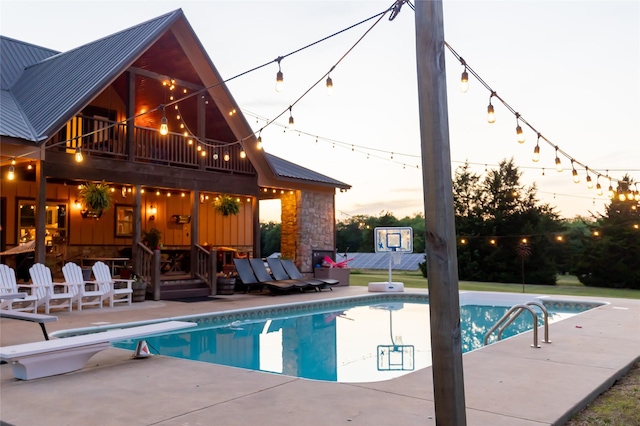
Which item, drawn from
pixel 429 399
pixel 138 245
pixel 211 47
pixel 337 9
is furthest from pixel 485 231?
pixel 429 399

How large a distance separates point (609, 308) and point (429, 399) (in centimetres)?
849

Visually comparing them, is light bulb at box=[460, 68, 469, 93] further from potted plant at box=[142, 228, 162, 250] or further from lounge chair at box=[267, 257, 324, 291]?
potted plant at box=[142, 228, 162, 250]

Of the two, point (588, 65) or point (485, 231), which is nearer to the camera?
point (588, 65)

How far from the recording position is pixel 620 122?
16.8 metres

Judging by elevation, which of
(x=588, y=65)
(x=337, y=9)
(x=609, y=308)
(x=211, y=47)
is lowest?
(x=609, y=308)

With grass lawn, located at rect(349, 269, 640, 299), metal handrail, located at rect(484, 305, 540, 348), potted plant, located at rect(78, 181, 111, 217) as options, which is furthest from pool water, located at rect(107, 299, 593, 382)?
→ grass lawn, located at rect(349, 269, 640, 299)

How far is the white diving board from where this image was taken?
16.0 ft

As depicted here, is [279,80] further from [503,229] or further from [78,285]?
[503,229]

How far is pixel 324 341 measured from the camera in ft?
28.6

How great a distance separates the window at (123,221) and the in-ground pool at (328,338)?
6.39 metres

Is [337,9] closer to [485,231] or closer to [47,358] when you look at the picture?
[47,358]

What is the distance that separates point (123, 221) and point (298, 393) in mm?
12434

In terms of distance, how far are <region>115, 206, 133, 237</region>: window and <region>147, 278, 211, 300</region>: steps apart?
11.5 ft

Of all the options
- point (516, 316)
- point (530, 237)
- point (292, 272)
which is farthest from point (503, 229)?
point (516, 316)
